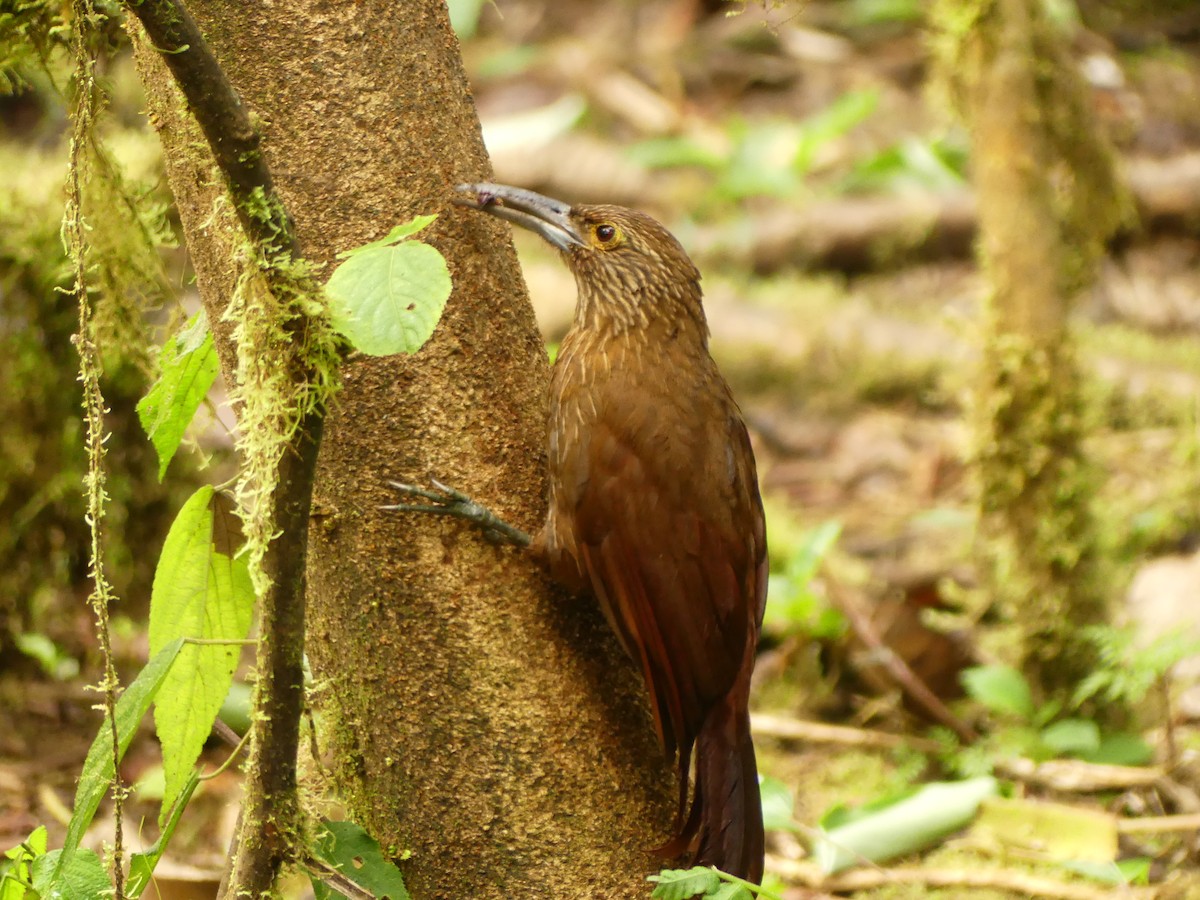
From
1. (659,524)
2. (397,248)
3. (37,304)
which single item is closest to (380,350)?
(397,248)

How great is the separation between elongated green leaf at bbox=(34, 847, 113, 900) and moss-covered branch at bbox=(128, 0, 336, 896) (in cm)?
19

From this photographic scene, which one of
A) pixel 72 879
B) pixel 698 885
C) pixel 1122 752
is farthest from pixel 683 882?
pixel 1122 752

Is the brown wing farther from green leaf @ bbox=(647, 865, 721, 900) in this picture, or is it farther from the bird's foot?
green leaf @ bbox=(647, 865, 721, 900)

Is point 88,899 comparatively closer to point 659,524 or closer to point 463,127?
point 659,524

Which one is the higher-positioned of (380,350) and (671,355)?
(380,350)

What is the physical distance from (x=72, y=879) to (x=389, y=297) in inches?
35.5

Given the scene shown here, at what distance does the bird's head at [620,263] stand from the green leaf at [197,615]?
85 cm

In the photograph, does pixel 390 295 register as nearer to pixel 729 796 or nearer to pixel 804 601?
pixel 729 796

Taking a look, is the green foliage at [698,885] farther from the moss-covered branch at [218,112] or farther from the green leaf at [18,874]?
the moss-covered branch at [218,112]

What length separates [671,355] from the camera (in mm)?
2371

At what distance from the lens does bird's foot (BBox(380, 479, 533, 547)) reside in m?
1.83

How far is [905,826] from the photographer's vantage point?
2.97 m

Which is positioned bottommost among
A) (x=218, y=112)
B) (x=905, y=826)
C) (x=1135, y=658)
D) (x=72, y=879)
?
(x=905, y=826)

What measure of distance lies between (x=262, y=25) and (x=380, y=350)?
633 millimetres
